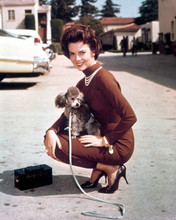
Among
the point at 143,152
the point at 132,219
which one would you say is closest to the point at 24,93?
the point at 143,152

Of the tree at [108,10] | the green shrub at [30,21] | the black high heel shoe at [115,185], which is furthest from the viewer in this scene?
the tree at [108,10]

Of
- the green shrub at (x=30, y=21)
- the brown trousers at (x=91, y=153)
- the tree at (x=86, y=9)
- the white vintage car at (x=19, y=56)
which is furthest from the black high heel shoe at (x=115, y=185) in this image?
the tree at (x=86, y=9)

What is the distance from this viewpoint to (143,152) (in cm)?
490

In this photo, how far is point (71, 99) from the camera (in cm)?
321

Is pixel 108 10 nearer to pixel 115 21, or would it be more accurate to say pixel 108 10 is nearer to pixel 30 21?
pixel 115 21

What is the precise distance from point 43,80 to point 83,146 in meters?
10.7

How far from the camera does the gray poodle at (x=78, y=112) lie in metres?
3.21

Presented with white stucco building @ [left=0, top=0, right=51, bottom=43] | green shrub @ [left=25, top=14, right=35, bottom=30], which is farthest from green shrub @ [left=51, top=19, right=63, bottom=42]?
green shrub @ [left=25, top=14, right=35, bottom=30]

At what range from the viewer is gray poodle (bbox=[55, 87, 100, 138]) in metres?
3.21

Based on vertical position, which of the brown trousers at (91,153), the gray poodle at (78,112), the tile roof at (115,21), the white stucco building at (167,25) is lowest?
the brown trousers at (91,153)

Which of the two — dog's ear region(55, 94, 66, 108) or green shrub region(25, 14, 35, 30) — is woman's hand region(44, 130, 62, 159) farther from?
green shrub region(25, 14, 35, 30)

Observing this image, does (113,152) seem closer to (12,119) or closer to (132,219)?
(132,219)

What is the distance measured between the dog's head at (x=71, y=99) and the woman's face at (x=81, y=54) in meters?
0.22

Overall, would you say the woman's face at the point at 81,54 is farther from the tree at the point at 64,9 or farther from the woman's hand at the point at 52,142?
the tree at the point at 64,9
